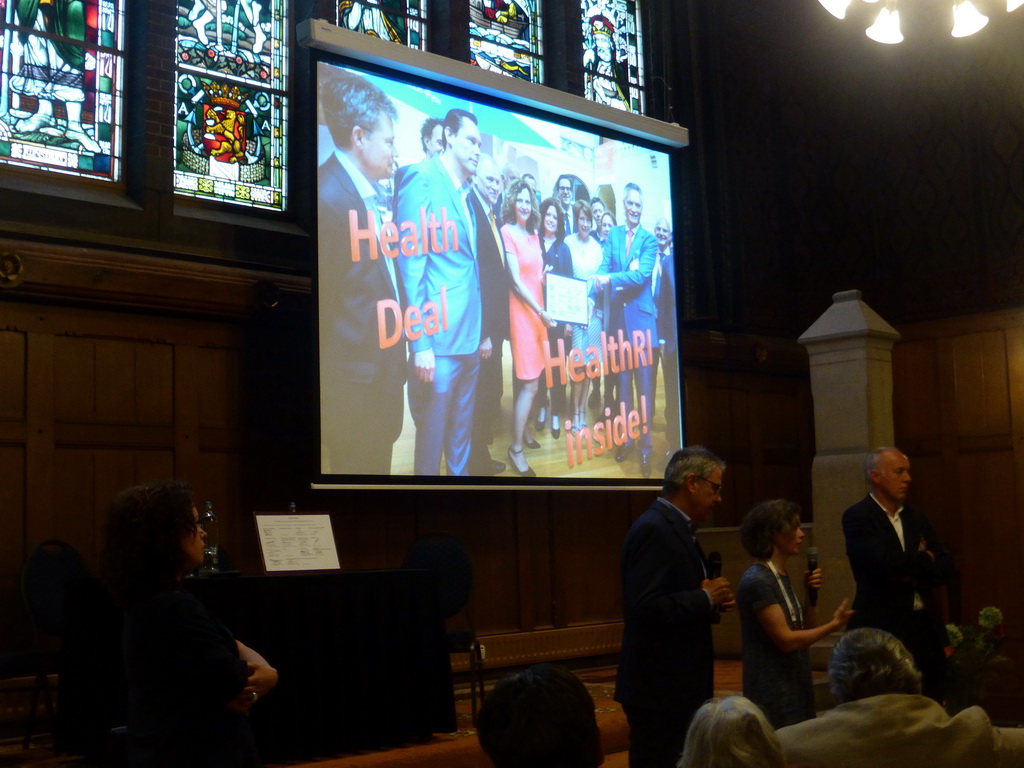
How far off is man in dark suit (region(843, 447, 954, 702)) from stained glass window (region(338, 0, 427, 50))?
4377 mm

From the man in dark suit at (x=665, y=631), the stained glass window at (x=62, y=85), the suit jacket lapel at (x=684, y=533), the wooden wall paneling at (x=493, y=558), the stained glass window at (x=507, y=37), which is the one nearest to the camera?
the man in dark suit at (x=665, y=631)

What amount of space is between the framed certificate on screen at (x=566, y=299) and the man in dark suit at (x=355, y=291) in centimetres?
109

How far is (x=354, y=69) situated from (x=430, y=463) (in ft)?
7.02

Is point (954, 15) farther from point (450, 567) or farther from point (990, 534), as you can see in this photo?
point (990, 534)

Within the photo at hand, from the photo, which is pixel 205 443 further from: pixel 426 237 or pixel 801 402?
pixel 801 402

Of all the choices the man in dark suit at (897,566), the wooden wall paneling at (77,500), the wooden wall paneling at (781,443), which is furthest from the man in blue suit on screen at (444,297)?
the wooden wall paneling at (781,443)

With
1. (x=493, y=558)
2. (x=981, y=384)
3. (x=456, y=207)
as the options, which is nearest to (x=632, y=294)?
(x=456, y=207)

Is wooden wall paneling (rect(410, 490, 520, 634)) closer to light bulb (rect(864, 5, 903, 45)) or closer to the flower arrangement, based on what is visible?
the flower arrangement

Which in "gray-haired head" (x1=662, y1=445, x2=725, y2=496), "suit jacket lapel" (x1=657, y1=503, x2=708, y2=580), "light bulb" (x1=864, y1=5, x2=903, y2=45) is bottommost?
"suit jacket lapel" (x1=657, y1=503, x2=708, y2=580)

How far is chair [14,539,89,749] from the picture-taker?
4.90 meters

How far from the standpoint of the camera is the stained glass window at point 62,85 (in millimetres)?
6027

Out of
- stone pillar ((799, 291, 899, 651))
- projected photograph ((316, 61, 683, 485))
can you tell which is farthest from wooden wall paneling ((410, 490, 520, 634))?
stone pillar ((799, 291, 899, 651))

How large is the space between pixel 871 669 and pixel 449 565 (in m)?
3.66

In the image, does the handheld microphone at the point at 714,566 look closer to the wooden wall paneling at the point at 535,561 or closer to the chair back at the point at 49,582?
the chair back at the point at 49,582
